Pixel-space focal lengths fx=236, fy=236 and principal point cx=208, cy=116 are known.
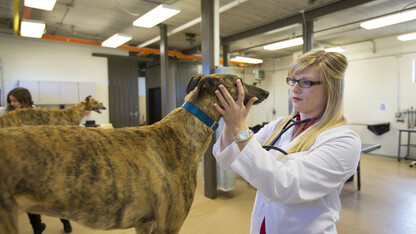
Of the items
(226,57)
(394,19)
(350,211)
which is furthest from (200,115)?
(226,57)

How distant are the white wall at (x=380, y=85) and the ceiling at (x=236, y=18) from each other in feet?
1.46

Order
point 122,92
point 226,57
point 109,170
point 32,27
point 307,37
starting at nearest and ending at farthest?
point 109,170
point 307,37
point 32,27
point 226,57
point 122,92

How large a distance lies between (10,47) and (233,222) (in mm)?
7121

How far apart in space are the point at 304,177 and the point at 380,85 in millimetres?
8088

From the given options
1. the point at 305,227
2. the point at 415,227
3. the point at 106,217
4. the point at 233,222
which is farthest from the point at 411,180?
the point at 106,217

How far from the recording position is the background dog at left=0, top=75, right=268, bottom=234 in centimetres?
73

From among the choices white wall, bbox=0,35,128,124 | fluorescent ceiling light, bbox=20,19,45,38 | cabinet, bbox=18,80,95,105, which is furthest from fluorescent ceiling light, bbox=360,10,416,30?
cabinet, bbox=18,80,95,105

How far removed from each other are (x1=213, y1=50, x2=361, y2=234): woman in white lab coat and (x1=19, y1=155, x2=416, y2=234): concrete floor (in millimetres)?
1953

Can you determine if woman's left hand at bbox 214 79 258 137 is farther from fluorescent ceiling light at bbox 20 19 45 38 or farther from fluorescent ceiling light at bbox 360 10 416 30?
fluorescent ceiling light at bbox 20 19 45 38

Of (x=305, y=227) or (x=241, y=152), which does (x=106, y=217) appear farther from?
(x=305, y=227)

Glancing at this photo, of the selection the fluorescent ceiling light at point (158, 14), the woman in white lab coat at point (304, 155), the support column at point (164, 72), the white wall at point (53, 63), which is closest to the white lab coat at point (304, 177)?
the woman in white lab coat at point (304, 155)

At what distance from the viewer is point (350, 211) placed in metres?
3.31

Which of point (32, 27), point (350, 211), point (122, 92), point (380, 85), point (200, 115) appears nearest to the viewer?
point (200, 115)

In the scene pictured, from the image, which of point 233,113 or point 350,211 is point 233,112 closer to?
point 233,113
